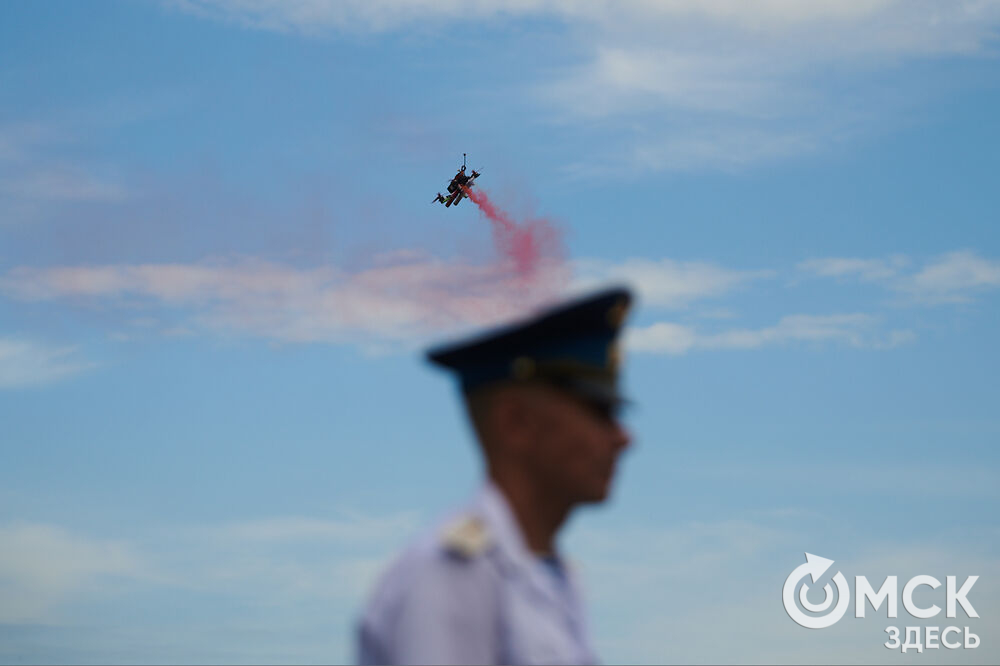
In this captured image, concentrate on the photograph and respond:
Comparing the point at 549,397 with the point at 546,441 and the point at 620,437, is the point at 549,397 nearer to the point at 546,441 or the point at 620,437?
the point at 546,441

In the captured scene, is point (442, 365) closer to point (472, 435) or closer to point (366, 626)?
point (472, 435)

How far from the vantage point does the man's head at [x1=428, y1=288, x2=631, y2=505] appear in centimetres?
590

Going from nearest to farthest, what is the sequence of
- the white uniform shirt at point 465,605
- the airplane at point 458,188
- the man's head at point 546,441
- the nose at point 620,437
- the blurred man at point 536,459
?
the white uniform shirt at point 465,605
the blurred man at point 536,459
the man's head at point 546,441
the nose at point 620,437
the airplane at point 458,188

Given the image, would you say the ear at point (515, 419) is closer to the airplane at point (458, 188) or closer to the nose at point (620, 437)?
the nose at point (620, 437)

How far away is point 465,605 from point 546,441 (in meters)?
0.93

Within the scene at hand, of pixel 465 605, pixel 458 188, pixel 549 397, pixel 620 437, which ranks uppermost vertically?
pixel 458 188

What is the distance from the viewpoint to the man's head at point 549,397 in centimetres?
590

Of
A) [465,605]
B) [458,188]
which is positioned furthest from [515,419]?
[458,188]

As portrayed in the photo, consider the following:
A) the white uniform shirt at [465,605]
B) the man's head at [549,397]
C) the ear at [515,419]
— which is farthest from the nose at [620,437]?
the white uniform shirt at [465,605]

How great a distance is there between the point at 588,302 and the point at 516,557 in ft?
4.04

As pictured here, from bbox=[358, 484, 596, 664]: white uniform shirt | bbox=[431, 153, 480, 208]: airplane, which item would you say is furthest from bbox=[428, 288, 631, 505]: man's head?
bbox=[431, 153, 480, 208]: airplane

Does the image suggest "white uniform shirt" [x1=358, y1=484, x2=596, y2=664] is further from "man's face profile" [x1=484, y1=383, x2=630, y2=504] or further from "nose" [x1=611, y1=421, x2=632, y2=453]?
"nose" [x1=611, y1=421, x2=632, y2=453]

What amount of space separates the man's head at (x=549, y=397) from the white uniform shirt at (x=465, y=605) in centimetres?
39

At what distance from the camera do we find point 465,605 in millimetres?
5262
